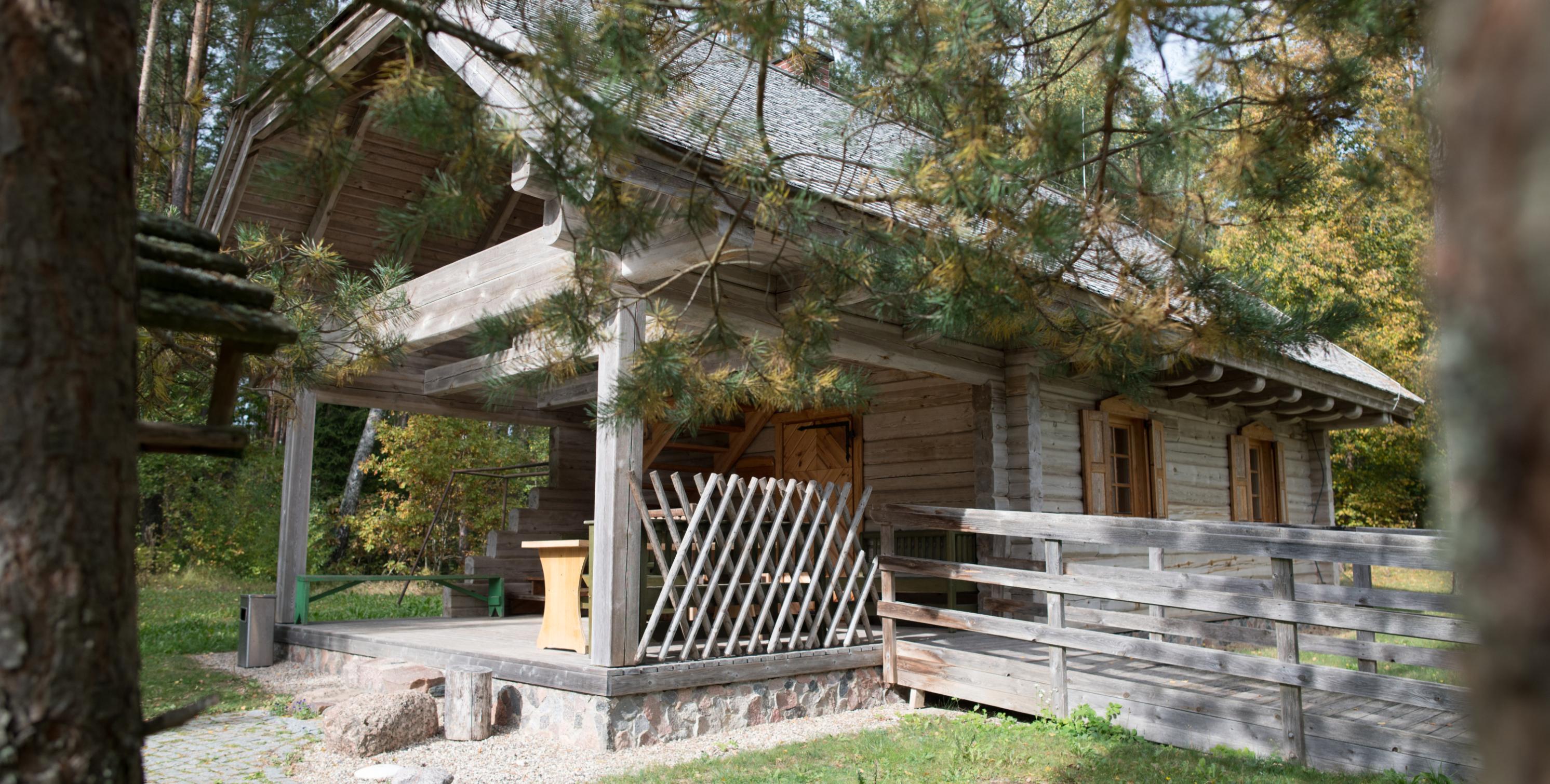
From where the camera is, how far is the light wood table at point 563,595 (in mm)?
7266

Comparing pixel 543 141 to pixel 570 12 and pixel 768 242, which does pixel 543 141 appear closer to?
pixel 570 12

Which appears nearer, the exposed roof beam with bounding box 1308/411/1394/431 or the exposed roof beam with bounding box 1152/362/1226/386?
the exposed roof beam with bounding box 1152/362/1226/386

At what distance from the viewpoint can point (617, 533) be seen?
6.15 metres

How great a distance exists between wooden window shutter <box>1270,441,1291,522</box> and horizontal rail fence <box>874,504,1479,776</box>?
6768 mm

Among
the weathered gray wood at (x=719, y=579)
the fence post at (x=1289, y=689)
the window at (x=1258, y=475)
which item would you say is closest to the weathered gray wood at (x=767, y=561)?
the weathered gray wood at (x=719, y=579)

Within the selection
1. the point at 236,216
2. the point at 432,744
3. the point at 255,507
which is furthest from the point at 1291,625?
the point at 255,507

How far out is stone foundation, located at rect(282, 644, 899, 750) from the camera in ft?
19.8

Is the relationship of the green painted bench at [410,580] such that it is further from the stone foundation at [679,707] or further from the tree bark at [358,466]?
the tree bark at [358,466]

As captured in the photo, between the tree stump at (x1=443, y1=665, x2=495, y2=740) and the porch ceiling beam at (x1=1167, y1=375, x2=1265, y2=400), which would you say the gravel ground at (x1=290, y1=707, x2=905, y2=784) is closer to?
the tree stump at (x1=443, y1=665, x2=495, y2=740)

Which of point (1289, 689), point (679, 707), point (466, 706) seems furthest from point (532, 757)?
point (1289, 689)

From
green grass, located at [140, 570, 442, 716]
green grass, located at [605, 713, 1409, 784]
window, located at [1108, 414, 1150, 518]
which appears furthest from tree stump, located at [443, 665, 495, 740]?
window, located at [1108, 414, 1150, 518]

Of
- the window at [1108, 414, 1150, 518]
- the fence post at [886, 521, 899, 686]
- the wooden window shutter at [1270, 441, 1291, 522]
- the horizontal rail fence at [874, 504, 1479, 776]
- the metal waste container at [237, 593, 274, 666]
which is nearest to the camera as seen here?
the horizontal rail fence at [874, 504, 1479, 776]

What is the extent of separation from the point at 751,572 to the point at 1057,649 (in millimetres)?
2130

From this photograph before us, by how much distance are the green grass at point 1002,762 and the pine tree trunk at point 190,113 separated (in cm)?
369
